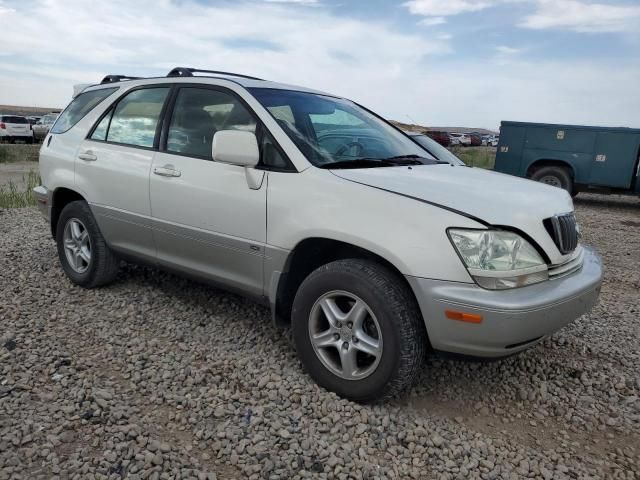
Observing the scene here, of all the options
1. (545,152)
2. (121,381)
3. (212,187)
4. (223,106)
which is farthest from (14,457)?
(545,152)

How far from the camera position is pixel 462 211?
2529 mm

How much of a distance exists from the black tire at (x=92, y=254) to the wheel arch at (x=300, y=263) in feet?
6.16

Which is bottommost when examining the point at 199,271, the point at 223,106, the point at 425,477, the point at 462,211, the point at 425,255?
the point at 425,477

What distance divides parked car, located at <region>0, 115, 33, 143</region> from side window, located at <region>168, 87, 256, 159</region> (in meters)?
28.8

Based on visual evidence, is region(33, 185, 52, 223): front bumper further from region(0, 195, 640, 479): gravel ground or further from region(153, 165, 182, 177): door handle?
region(153, 165, 182, 177): door handle

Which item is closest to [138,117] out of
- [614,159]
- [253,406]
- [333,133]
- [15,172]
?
[333,133]

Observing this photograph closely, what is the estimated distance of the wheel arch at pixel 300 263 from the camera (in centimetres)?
295

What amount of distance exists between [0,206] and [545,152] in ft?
37.7

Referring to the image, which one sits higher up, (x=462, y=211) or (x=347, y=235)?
(x=462, y=211)

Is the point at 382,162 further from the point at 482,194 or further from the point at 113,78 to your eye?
the point at 113,78

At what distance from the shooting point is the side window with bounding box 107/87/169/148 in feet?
12.6

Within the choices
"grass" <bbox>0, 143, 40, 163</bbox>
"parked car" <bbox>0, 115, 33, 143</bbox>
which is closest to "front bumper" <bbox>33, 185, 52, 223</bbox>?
"grass" <bbox>0, 143, 40, 163</bbox>

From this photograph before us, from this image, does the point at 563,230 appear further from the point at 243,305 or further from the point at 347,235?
the point at 243,305

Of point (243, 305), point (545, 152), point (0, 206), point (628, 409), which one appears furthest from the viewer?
point (545, 152)
